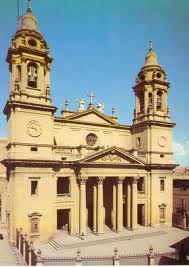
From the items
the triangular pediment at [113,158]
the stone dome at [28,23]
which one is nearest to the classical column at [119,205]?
the triangular pediment at [113,158]

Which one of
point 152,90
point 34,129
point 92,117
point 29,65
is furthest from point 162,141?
point 29,65

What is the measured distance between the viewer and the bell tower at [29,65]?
25094 mm

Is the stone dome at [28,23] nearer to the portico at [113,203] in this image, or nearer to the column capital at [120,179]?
the portico at [113,203]

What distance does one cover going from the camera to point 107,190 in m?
30.8

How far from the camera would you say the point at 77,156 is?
2719 centimetres

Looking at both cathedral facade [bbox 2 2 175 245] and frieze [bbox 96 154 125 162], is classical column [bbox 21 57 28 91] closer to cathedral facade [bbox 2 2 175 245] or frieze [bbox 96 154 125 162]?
cathedral facade [bbox 2 2 175 245]

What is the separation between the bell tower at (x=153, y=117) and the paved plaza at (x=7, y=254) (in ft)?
54.6

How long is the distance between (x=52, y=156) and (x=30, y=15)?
14.5 metres

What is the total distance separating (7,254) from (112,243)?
30.3 feet

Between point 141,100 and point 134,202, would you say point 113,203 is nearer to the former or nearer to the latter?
point 134,202

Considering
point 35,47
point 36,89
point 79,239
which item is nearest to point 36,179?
point 79,239

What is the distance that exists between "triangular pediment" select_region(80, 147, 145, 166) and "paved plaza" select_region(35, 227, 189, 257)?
716 cm

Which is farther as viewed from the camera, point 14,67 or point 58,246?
point 14,67

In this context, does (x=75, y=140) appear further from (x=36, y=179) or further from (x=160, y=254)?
(x=160, y=254)
